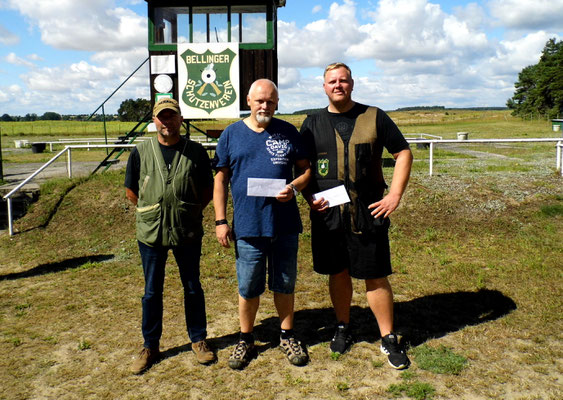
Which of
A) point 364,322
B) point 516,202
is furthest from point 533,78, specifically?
point 364,322

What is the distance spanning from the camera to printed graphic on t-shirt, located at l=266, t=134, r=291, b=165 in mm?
3613

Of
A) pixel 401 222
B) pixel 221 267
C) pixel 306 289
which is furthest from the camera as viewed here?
pixel 401 222

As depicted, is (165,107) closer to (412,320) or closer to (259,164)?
(259,164)

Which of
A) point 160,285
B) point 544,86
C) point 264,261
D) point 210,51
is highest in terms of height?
point 544,86

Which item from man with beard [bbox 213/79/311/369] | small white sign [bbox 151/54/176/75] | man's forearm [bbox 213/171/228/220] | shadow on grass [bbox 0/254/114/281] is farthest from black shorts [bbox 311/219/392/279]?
small white sign [bbox 151/54/176/75]

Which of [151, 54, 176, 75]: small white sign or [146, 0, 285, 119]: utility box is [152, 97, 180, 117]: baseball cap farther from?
[151, 54, 176, 75]: small white sign

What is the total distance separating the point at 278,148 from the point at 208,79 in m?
7.67

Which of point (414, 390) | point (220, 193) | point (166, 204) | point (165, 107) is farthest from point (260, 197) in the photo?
point (414, 390)

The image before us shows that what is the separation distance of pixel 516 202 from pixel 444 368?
5544 millimetres

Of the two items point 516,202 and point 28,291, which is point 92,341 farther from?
point 516,202

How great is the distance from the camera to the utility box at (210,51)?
10.5 meters

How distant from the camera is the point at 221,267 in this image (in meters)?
6.66

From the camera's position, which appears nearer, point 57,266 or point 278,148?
point 278,148

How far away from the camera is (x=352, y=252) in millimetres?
3857
